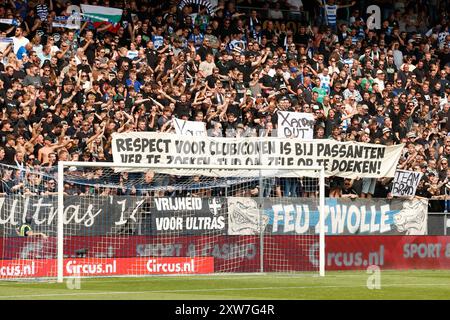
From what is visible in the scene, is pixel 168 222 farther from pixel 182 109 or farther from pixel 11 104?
pixel 11 104

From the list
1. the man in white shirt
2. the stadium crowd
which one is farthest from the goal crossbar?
the man in white shirt

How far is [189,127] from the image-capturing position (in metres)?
29.3

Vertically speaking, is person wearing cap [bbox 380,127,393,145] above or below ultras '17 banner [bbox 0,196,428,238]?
above

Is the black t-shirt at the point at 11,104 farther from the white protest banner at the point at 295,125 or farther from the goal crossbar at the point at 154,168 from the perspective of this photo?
the white protest banner at the point at 295,125

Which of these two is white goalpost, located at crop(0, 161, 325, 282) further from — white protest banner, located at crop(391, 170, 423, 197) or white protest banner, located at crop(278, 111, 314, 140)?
white protest banner, located at crop(391, 170, 423, 197)

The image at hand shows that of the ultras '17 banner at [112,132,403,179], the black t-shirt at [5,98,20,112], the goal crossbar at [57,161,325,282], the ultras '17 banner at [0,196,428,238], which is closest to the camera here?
the goal crossbar at [57,161,325,282]

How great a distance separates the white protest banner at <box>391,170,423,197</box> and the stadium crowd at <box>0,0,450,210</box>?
41cm

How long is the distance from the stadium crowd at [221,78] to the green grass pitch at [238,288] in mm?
3948

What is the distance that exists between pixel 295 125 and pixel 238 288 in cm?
1040

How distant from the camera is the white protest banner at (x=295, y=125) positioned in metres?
30.5

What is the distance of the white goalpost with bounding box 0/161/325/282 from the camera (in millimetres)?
24891

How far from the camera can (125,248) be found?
1028 inches

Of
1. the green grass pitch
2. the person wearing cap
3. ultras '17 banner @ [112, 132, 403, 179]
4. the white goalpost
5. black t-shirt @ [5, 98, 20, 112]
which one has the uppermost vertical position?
black t-shirt @ [5, 98, 20, 112]

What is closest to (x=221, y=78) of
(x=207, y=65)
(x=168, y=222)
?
(x=207, y=65)
